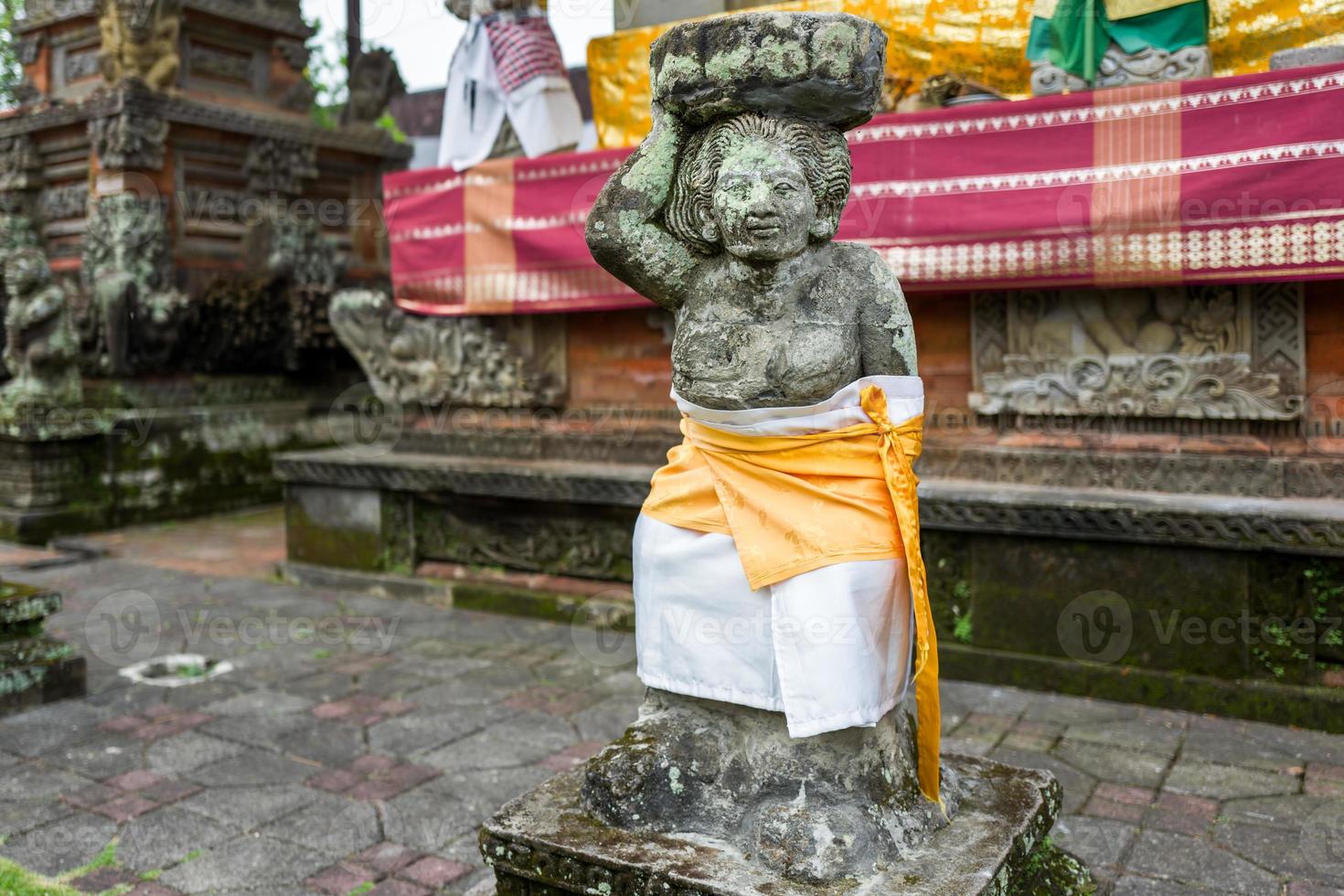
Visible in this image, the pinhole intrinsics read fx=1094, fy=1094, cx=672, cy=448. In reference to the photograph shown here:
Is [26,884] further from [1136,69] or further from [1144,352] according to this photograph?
[1136,69]

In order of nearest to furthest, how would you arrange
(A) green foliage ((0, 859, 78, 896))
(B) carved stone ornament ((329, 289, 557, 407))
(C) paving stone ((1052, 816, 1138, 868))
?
1. (A) green foliage ((0, 859, 78, 896))
2. (C) paving stone ((1052, 816, 1138, 868))
3. (B) carved stone ornament ((329, 289, 557, 407))

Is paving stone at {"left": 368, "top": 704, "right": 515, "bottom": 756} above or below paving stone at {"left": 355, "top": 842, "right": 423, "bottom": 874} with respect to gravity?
above

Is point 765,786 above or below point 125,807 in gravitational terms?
above

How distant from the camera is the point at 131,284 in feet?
29.1

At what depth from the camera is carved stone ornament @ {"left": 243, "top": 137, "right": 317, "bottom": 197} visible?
1021cm

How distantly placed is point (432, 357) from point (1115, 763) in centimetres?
425

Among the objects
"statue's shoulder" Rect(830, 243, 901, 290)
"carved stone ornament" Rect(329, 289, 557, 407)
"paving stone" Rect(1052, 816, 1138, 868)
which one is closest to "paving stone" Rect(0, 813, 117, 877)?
"statue's shoulder" Rect(830, 243, 901, 290)

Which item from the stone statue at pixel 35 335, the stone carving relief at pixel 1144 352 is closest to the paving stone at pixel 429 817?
the stone carving relief at pixel 1144 352

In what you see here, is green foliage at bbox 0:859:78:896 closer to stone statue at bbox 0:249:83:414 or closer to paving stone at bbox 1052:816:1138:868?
paving stone at bbox 1052:816:1138:868

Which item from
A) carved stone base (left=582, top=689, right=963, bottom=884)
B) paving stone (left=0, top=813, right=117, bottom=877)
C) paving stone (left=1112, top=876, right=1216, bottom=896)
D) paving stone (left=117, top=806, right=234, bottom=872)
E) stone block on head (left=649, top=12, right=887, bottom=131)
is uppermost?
stone block on head (left=649, top=12, right=887, bottom=131)

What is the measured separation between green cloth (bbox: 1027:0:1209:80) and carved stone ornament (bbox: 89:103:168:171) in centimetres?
747

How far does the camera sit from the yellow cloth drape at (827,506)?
2184 mm

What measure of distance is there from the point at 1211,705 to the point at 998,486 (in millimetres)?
1162

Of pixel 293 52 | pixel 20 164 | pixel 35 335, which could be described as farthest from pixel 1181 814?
pixel 20 164
